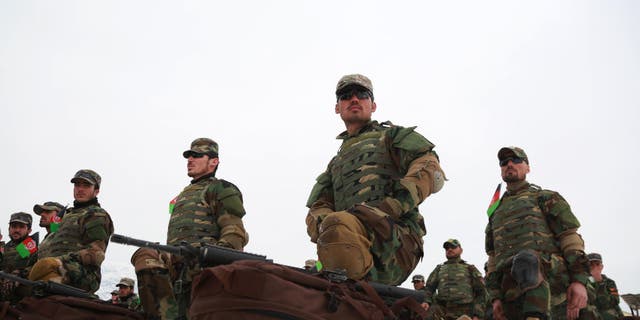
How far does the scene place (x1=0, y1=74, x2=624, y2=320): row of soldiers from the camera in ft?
10.6

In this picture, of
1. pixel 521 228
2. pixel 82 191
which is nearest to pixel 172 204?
pixel 82 191

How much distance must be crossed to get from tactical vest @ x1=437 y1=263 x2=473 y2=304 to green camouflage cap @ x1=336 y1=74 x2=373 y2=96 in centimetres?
843

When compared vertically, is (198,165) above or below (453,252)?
below

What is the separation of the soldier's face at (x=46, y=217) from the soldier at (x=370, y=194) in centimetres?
763

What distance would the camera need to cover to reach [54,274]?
6.16 meters

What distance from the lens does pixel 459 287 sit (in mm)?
11633

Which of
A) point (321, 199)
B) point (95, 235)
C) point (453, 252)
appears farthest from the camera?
point (453, 252)

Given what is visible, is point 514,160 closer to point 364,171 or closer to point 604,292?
point 364,171

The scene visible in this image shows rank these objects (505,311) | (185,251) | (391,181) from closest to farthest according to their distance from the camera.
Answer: (185,251)
(391,181)
(505,311)

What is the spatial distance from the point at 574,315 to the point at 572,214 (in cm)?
117

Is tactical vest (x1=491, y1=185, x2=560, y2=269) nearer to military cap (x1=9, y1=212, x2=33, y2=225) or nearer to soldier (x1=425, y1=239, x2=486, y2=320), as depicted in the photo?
soldier (x1=425, y1=239, x2=486, y2=320)

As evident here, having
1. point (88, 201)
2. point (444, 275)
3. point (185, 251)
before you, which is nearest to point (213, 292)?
point (185, 251)

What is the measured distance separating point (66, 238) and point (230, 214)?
2.74 metres

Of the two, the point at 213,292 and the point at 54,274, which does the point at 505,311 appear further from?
the point at 54,274
